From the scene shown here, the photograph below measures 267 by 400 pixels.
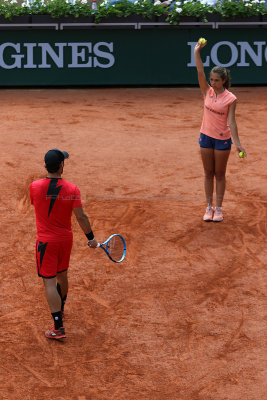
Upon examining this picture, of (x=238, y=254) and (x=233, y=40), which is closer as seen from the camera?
(x=238, y=254)

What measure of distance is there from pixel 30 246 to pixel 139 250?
149 centimetres

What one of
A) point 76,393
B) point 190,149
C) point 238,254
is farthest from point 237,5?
point 76,393

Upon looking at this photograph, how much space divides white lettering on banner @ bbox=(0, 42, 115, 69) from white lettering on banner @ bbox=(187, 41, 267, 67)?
2.28 m

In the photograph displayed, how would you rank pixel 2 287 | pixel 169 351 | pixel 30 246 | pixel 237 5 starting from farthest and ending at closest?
pixel 237 5 < pixel 30 246 < pixel 2 287 < pixel 169 351

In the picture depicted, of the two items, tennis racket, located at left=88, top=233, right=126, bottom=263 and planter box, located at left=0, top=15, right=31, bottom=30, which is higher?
planter box, located at left=0, top=15, right=31, bottom=30

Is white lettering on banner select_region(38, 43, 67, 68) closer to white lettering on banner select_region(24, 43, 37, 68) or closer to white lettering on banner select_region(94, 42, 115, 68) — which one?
white lettering on banner select_region(24, 43, 37, 68)

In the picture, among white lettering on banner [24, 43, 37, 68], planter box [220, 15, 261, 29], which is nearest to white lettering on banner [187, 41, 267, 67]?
planter box [220, 15, 261, 29]

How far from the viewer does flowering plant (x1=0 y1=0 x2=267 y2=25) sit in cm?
1605

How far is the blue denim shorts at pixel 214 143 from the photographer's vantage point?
8648 mm

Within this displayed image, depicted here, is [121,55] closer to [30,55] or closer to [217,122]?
[30,55]

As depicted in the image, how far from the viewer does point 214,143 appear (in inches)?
343

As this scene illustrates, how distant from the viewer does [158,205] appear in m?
9.96

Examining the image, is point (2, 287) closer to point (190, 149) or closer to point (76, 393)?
point (76, 393)

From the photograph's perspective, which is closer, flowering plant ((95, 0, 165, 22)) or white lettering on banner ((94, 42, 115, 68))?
flowering plant ((95, 0, 165, 22))
